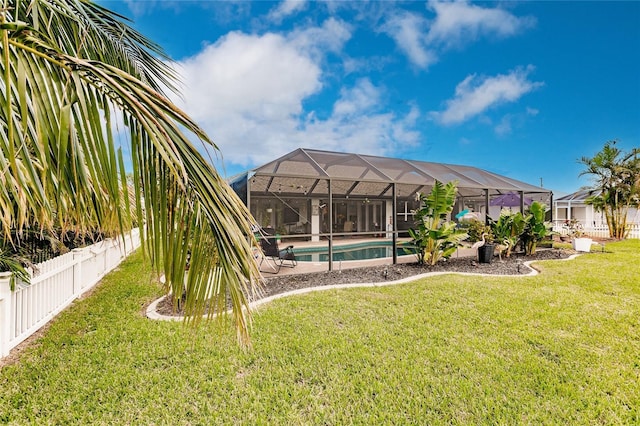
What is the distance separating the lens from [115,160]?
1.53m

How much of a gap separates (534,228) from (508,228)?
1087 mm

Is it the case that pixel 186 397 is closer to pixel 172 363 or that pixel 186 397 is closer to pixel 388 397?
pixel 172 363

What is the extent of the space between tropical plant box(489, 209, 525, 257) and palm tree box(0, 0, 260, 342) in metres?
11.1

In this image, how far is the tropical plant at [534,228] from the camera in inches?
425

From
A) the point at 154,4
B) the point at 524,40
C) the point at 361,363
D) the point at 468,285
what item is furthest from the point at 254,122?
the point at 361,363

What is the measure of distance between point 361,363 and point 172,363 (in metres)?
2.25

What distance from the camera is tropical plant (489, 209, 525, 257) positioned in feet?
34.6

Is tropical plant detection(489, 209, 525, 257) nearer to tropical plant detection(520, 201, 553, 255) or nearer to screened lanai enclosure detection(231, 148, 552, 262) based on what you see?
tropical plant detection(520, 201, 553, 255)

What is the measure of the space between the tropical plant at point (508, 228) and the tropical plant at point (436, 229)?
8.17 feet

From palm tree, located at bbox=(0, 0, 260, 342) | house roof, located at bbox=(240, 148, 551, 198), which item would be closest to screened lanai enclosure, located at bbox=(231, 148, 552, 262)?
house roof, located at bbox=(240, 148, 551, 198)

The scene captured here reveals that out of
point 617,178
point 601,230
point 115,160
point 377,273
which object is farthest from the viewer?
point 601,230

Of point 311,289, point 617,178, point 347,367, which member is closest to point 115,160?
point 347,367

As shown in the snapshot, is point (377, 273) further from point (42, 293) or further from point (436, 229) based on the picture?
point (42, 293)

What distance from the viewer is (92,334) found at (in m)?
4.38
